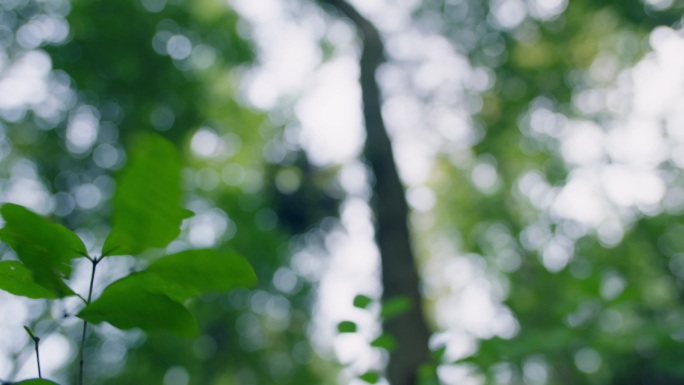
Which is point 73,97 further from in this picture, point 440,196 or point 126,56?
point 440,196

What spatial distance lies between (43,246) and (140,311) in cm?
13

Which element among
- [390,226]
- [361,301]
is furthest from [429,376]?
[390,226]

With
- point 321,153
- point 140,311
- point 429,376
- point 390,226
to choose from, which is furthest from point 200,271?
point 321,153

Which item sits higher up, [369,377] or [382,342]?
[382,342]

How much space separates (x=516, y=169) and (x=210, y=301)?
31.2 ft

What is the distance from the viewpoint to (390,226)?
3.23m

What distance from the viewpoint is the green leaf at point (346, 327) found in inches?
59.0

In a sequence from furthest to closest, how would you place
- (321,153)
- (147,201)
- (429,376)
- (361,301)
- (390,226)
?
(321,153), (390,226), (429,376), (361,301), (147,201)

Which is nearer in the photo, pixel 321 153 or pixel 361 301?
pixel 361 301

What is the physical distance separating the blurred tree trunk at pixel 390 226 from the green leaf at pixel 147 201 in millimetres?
2018

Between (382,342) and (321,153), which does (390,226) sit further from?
(321,153)

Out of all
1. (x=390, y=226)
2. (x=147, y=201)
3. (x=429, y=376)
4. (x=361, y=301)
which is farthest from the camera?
(x=390, y=226)

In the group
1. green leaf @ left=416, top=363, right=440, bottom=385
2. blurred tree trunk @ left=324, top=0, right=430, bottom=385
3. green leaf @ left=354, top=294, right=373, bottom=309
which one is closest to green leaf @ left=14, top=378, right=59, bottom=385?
green leaf @ left=354, top=294, right=373, bottom=309

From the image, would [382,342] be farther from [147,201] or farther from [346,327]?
[147,201]
